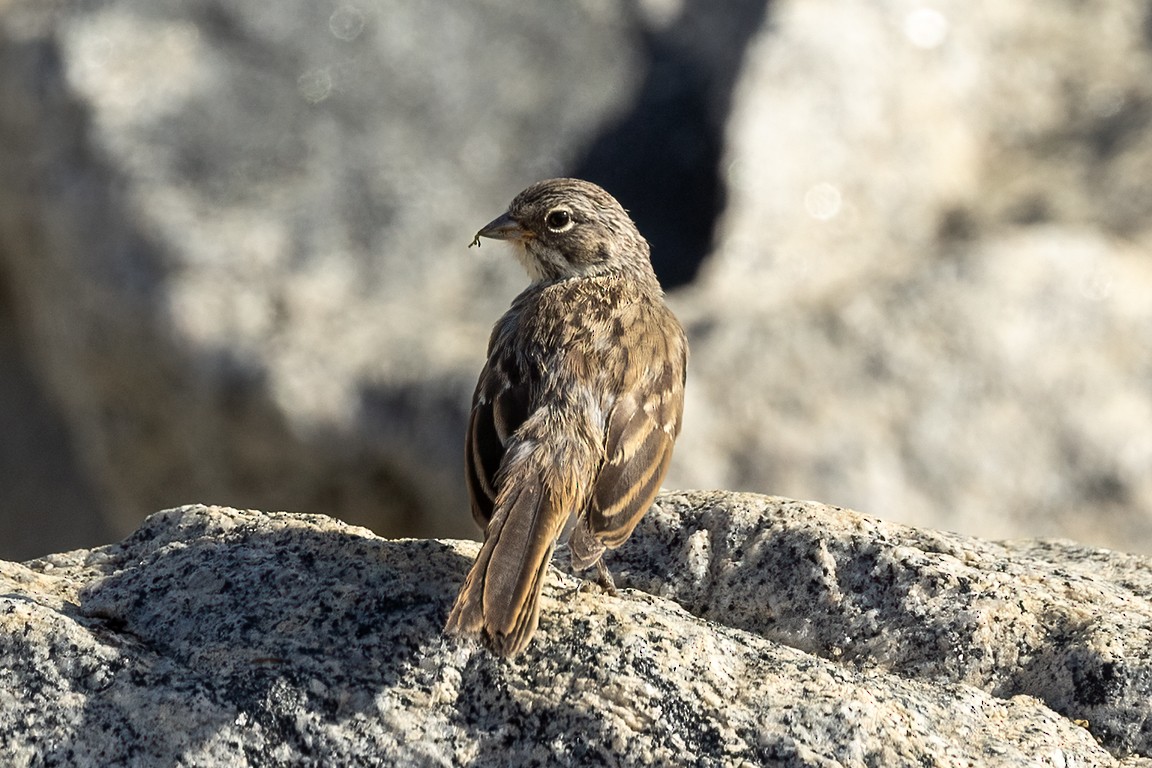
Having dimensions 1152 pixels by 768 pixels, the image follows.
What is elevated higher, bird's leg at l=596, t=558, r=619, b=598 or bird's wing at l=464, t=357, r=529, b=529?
bird's wing at l=464, t=357, r=529, b=529

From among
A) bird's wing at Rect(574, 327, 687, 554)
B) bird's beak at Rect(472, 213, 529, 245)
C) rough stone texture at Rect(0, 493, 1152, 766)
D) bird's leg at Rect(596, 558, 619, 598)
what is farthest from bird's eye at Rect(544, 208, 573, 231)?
bird's leg at Rect(596, 558, 619, 598)

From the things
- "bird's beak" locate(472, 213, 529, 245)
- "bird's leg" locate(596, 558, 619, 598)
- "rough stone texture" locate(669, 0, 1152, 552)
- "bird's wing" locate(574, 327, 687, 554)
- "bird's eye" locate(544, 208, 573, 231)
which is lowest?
"bird's leg" locate(596, 558, 619, 598)

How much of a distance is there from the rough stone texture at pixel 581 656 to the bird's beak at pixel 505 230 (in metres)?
2.16

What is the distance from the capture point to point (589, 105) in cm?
1105

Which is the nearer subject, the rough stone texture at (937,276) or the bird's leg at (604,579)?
the bird's leg at (604,579)

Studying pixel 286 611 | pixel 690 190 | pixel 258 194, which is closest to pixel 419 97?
pixel 258 194

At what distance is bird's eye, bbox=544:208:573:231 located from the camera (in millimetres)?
6555

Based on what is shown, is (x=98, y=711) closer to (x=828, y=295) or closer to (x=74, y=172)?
(x=828, y=295)

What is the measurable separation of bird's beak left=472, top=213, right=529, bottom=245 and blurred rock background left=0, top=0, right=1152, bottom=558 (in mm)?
2417

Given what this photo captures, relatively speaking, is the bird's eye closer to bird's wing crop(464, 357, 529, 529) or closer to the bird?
the bird

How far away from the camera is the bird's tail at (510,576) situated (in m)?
3.77

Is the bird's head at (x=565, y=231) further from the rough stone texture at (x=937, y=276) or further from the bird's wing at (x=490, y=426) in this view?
the rough stone texture at (x=937, y=276)

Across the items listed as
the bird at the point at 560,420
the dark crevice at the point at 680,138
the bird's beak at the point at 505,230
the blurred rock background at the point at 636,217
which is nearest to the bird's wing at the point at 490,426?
the bird at the point at 560,420

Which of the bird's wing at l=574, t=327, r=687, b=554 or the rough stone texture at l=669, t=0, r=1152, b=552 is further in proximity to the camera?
the rough stone texture at l=669, t=0, r=1152, b=552
